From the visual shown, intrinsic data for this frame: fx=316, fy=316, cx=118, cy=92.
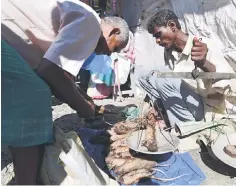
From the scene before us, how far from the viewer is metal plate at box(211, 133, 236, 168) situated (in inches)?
111

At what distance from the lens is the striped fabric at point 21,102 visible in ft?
6.60

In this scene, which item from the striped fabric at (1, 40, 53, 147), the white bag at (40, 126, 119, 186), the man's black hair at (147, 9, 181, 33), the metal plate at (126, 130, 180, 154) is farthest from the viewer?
the man's black hair at (147, 9, 181, 33)

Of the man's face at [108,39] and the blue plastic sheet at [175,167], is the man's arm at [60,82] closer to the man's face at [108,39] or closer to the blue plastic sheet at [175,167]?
the man's face at [108,39]

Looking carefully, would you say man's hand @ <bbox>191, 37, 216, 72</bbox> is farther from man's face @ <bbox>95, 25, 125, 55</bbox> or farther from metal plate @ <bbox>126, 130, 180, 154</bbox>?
man's face @ <bbox>95, 25, 125, 55</bbox>

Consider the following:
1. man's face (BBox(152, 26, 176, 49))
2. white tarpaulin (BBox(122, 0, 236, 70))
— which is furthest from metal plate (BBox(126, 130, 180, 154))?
white tarpaulin (BBox(122, 0, 236, 70))

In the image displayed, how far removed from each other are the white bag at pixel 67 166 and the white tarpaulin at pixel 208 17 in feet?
8.86

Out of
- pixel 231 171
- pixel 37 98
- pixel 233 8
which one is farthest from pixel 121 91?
pixel 37 98

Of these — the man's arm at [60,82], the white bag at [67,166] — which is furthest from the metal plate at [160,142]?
the man's arm at [60,82]

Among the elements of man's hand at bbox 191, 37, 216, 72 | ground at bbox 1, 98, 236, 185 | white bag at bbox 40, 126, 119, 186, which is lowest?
ground at bbox 1, 98, 236, 185

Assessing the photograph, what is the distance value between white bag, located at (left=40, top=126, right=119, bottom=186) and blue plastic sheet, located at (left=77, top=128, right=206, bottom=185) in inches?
16.2

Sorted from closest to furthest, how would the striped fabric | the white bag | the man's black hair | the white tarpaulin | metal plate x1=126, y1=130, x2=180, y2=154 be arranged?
the striped fabric
the white bag
metal plate x1=126, y1=130, x2=180, y2=154
the man's black hair
the white tarpaulin

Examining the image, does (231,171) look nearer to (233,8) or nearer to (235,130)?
(235,130)

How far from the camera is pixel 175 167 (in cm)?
303

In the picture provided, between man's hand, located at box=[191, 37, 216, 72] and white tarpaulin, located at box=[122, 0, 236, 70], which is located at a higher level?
white tarpaulin, located at box=[122, 0, 236, 70]
